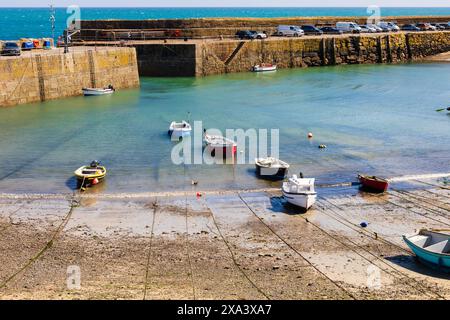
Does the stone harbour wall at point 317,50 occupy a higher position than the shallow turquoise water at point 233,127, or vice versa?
the stone harbour wall at point 317,50

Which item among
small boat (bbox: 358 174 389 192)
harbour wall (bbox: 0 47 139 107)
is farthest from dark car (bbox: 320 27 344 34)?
small boat (bbox: 358 174 389 192)

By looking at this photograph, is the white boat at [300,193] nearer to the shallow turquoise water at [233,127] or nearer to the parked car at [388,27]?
the shallow turquoise water at [233,127]

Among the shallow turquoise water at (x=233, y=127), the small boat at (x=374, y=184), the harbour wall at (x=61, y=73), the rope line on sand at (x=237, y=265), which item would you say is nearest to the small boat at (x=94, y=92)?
the harbour wall at (x=61, y=73)

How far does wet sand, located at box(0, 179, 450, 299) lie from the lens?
14.6m

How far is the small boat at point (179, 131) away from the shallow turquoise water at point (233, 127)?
21.3 inches

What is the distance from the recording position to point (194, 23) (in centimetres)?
5997

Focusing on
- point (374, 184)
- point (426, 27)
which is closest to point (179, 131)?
point (374, 184)

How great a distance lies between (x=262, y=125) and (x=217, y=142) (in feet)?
23.5

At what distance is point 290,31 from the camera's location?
63125 mm

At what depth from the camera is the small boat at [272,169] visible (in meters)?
24.7

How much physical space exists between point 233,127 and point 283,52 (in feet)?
87.1

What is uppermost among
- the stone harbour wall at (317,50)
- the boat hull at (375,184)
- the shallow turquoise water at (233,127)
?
the stone harbour wall at (317,50)
